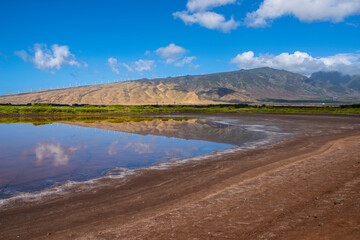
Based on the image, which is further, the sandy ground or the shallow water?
the shallow water

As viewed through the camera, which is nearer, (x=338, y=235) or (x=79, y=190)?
(x=338, y=235)

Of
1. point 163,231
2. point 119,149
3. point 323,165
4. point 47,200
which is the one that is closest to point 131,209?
point 163,231

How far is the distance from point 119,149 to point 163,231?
14.7m

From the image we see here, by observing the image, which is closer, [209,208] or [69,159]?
[209,208]

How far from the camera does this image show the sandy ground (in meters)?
6.49

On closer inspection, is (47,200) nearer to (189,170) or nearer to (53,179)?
(53,179)

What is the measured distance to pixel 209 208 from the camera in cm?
803

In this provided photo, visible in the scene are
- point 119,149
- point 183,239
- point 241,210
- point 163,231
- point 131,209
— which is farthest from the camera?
point 119,149

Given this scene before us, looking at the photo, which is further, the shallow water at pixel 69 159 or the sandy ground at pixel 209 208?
the shallow water at pixel 69 159

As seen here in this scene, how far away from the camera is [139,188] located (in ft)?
34.6

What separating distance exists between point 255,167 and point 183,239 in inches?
328

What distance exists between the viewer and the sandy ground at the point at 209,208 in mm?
6488

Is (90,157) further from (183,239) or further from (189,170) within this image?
(183,239)

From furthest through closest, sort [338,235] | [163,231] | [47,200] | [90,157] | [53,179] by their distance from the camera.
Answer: [90,157] < [53,179] < [47,200] < [163,231] < [338,235]
